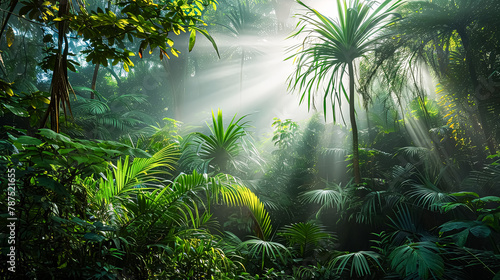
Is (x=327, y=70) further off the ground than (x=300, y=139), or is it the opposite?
(x=327, y=70)

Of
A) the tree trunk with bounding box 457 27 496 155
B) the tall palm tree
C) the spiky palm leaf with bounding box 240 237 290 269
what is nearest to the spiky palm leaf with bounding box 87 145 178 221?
the spiky palm leaf with bounding box 240 237 290 269

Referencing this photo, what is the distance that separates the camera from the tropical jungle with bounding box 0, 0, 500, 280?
158cm

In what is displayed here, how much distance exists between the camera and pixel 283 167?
5.34 metres

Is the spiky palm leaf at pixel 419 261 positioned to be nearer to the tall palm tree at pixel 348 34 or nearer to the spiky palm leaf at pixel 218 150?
the tall palm tree at pixel 348 34

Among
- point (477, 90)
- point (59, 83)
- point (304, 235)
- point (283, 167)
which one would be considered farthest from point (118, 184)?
point (477, 90)

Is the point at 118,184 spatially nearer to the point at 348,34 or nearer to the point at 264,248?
the point at 264,248

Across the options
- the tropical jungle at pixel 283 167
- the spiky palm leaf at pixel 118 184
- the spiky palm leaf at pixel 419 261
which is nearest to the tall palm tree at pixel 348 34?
the tropical jungle at pixel 283 167

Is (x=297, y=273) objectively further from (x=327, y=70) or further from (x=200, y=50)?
(x=200, y=50)

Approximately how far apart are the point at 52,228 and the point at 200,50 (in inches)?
686

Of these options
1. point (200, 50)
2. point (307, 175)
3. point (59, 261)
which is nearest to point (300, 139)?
point (307, 175)

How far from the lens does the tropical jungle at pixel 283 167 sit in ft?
5.20

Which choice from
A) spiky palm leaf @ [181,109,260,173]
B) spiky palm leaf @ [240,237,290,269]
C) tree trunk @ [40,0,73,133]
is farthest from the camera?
spiky palm leaf @ [181,109,260,173]

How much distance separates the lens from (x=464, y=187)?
12.4 feet

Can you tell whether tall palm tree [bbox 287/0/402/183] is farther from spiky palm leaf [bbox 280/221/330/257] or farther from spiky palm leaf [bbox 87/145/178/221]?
spiky palm leaf [bbox 87/145/178/221]
